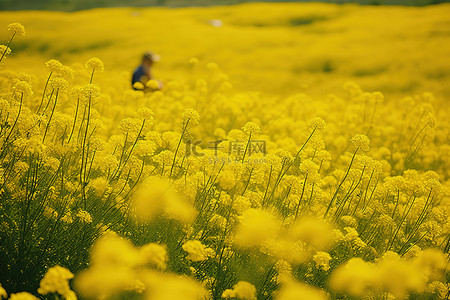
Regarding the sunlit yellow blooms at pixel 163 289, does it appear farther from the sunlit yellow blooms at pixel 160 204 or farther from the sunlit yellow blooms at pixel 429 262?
the sunlit yellow blooms at pixel 429 262

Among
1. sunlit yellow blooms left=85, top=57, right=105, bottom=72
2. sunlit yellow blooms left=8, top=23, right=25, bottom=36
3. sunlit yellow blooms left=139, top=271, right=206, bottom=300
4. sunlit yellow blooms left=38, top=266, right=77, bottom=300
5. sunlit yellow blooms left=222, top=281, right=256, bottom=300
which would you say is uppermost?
sunlit yellow blooms left=8, top=23, right=25, bottom=36

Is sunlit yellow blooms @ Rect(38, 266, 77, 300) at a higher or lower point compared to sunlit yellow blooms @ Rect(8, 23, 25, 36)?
lower

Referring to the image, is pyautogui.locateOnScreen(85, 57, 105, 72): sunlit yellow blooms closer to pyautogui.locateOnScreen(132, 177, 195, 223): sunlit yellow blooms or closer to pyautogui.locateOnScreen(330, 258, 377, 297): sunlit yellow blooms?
pyautogui.locateOnScreen(132, 177, 195, 223): sunlit yellow blooms

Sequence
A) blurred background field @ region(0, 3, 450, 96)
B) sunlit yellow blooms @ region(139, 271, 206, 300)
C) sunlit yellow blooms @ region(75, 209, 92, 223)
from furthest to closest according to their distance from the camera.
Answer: blurred background field @ region(0, 3, 450, 96), sunlit yellow blooms @ region(75, 209, 92, 223), sunlit yellow blooms @ region(139, 271, 206, 300)

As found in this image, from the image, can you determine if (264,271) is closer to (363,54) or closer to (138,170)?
(138,170)

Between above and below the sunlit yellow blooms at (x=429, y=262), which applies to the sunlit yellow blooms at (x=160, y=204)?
above

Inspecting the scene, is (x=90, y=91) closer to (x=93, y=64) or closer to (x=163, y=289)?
(x=93, y=64)

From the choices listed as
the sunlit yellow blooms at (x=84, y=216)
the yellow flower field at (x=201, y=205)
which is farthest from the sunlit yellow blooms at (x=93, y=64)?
the sunlit yellow blooms at (x=84, y=216)

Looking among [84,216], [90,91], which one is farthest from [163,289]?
[90,91]

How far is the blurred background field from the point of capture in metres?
16.6

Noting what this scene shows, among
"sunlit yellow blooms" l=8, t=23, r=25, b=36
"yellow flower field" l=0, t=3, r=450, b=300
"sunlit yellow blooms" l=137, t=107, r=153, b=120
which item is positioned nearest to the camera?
"yellow flower field" l=0, t=3, r=450, b=300

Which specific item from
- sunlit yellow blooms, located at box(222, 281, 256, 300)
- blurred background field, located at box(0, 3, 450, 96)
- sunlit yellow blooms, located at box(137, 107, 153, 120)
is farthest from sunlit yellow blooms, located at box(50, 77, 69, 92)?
blurred background field, located at box(0, 3, 450, 96)

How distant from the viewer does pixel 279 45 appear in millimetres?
23031

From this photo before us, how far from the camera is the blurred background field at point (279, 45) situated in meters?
16.6
